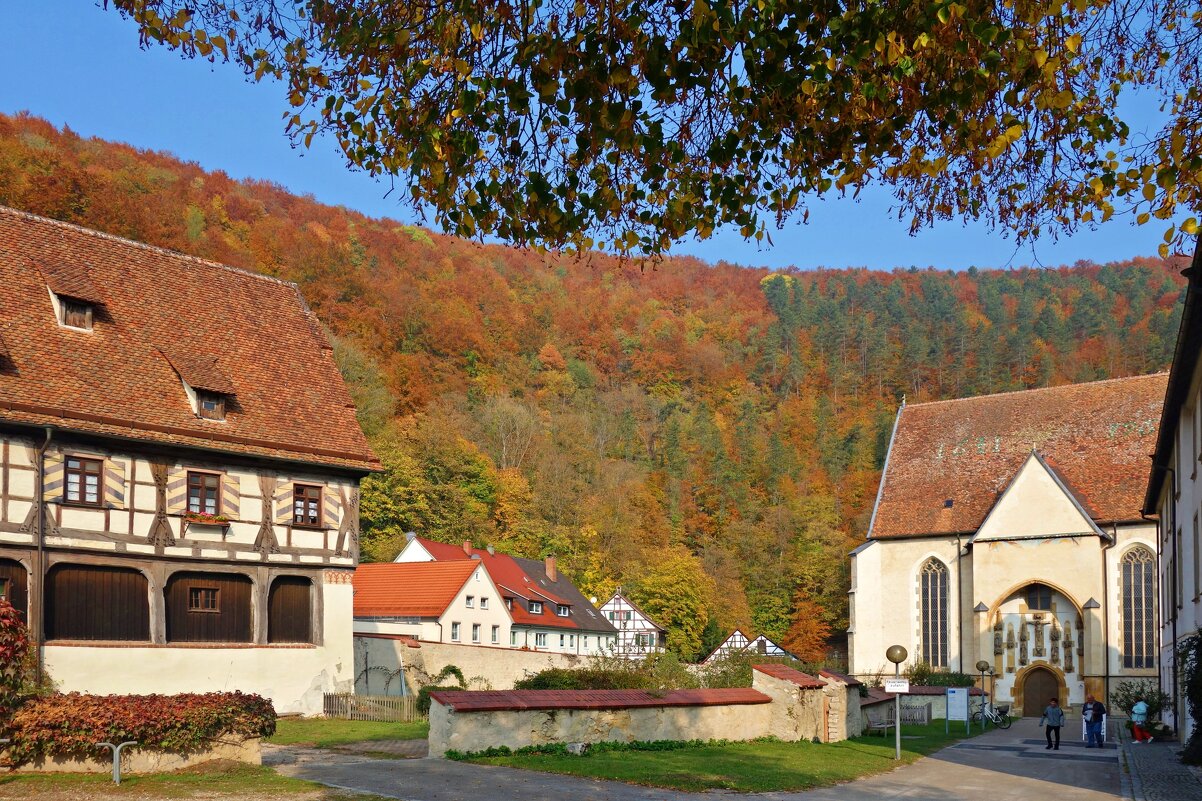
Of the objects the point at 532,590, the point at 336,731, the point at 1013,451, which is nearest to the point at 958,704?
the point at 336,731

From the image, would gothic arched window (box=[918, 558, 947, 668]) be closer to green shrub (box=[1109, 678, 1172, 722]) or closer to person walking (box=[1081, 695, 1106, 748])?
green shrub (box=[1109, 678, 1172, 722])

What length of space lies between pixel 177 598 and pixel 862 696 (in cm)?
1657

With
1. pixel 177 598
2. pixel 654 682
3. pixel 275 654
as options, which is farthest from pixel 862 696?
pixel 177 598

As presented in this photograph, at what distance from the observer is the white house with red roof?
4797 cm

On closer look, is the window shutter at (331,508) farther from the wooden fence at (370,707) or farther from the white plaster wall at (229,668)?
the wooden fence at (370,707)

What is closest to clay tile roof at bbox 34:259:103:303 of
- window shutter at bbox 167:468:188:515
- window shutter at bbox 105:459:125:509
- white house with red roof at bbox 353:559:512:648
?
window shutter at bbox 105:459:125:509

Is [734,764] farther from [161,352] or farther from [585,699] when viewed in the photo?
[161,352]

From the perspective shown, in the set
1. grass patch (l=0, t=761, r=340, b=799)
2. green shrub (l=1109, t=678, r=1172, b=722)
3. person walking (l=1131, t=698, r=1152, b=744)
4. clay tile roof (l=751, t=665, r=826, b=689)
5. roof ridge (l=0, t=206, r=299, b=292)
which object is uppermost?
roof ridge (l=0, t=206, r=299, b=292)

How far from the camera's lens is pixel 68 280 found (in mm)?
27172

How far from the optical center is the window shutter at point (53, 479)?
80.1 feet

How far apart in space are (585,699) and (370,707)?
9796 millimetres

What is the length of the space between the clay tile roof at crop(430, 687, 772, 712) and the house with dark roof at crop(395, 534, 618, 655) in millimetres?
32264

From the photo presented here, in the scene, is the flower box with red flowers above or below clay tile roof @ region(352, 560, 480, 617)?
above

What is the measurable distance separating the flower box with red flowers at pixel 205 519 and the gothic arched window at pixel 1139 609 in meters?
37.4
